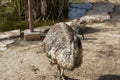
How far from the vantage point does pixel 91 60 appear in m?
4.45

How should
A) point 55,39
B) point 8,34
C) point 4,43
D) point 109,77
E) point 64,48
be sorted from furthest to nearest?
point 8,34 < point 4,43 < point 109,77 < point 55,39 < point 64,48

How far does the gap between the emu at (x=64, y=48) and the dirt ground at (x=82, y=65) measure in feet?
1.29

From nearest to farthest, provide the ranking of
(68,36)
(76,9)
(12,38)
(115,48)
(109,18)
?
(68,36) < (115,48) < (12,38) < (109,18) < (76,9)

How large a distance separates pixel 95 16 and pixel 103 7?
2.64 feet

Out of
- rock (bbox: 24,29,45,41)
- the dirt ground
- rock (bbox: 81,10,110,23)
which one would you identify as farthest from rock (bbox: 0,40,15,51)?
rock (bbox: 81,10,110,23)

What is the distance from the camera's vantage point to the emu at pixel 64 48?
3189 millimetres

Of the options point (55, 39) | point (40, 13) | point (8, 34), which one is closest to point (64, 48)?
point (55, 39)

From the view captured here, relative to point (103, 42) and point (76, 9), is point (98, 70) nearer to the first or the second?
point (103, 42)

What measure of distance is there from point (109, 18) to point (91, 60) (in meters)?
2.09

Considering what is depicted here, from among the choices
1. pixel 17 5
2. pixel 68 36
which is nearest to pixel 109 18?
pixel 17 5

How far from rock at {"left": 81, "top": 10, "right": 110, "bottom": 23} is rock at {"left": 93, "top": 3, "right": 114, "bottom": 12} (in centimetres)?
21

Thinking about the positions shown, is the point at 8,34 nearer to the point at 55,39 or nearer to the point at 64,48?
the point at 55,39

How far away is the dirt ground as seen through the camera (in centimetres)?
402

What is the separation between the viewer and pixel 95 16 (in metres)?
6.36
